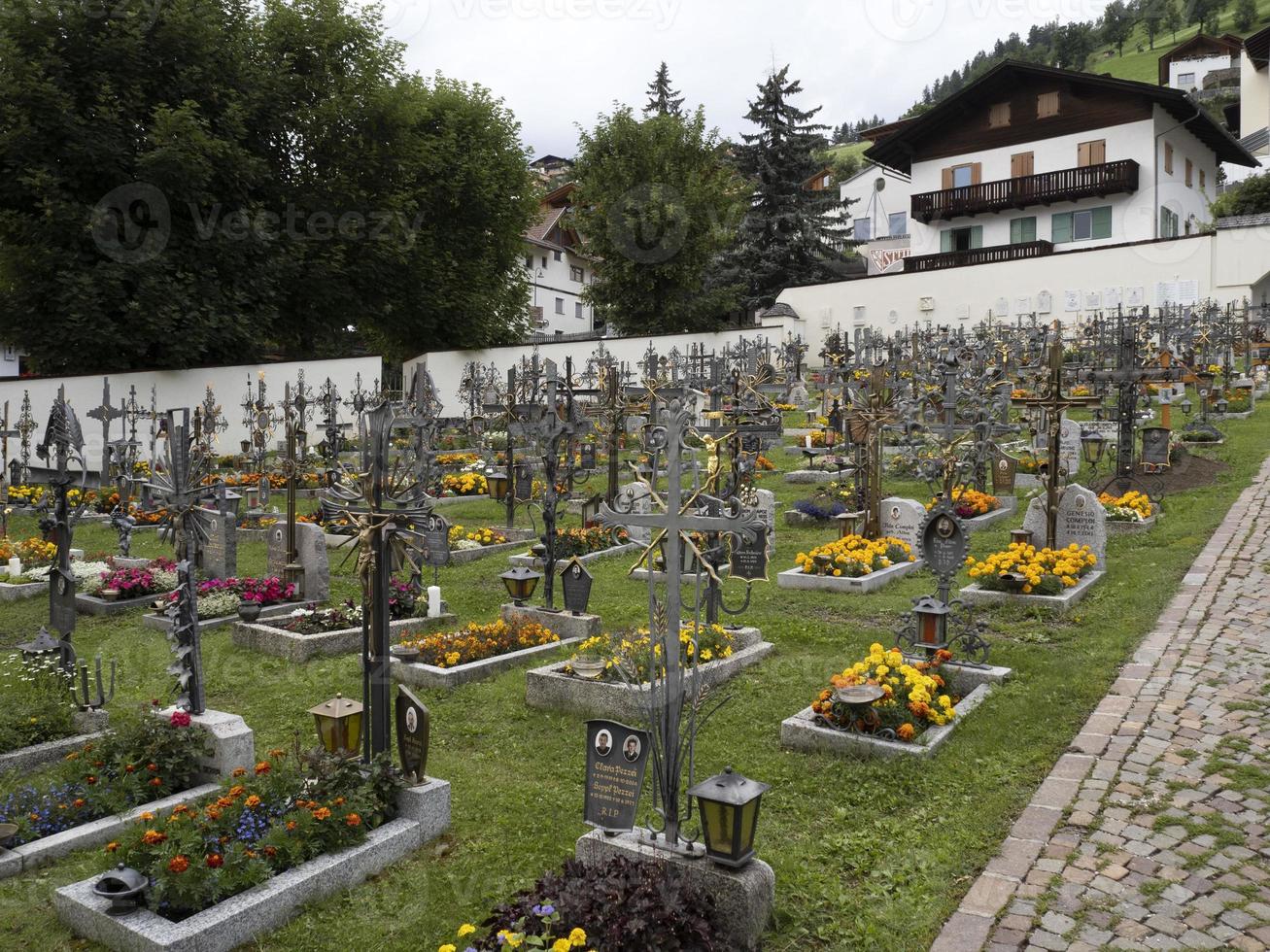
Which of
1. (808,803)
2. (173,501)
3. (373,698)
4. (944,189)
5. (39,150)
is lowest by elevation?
(808,803)

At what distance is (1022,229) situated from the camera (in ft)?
147

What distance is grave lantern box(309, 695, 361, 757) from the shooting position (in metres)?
6.93

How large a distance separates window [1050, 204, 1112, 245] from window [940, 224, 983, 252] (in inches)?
132

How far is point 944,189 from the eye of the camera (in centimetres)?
4603

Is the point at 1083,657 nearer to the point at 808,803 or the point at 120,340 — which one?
the point at 808,803

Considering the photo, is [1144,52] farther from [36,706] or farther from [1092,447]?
[36,706]

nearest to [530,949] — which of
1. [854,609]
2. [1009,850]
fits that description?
[1009,850]

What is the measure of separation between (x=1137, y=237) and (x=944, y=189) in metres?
8.78

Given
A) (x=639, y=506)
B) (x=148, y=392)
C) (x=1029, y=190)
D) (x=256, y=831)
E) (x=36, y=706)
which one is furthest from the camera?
(x=1029, y=190)

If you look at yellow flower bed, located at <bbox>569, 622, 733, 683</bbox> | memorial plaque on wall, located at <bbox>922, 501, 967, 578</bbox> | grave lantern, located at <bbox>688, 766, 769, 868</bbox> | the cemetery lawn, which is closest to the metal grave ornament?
the cemetery lawn

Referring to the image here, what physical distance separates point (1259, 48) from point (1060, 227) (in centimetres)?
2844
